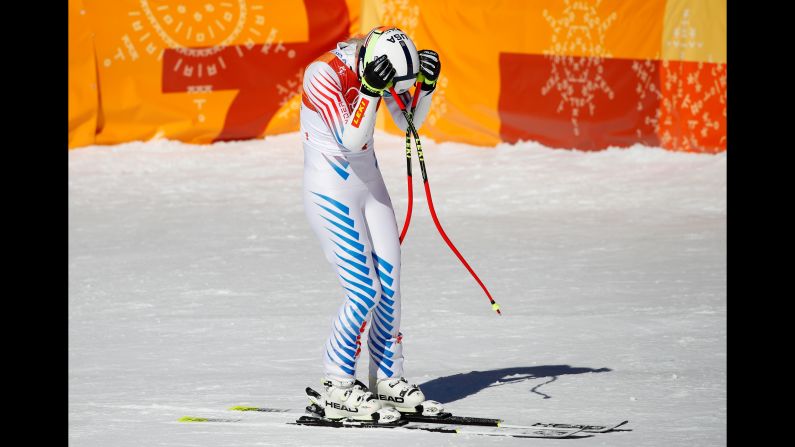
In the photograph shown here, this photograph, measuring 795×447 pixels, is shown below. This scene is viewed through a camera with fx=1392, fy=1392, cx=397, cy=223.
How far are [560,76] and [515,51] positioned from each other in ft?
1.78

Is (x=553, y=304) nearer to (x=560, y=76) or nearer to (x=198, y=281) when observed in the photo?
(x=198, y=281)

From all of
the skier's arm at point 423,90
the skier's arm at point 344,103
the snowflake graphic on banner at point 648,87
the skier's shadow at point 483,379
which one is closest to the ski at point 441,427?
the skier's shadow at point 483,379

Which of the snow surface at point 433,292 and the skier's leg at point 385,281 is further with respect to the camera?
the snow surface at point 433,292

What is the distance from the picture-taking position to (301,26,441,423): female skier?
19.3 ft

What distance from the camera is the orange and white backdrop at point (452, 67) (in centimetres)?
1312

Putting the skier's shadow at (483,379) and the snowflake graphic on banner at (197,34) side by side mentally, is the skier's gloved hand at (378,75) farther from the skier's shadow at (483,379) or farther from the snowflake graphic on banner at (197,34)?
the snowflake graphic on banner at (197,34)

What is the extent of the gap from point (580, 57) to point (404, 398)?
7.82 m

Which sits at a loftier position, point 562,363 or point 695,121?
point 695,121

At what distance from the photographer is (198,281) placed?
9.26 m

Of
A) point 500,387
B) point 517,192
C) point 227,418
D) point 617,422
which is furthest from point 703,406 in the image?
point 517,192

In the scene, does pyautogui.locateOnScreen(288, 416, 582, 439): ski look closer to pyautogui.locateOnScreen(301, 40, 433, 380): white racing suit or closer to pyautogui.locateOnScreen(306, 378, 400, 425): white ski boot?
pyautogui.locateOnScreen(306, 378, 400, 425): white ski boot

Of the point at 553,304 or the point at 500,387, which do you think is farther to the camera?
the point at 553,304

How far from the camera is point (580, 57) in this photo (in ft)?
43.8

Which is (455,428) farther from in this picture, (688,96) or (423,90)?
(688,96)
